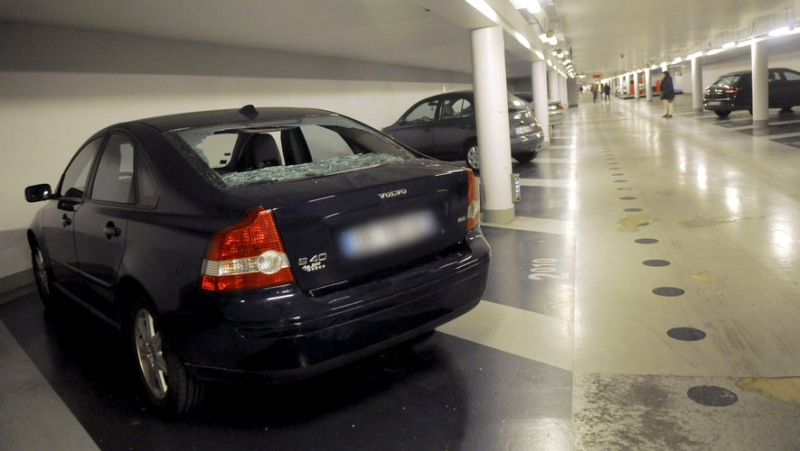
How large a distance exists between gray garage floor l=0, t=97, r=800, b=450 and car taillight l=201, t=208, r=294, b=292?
84 centimetres

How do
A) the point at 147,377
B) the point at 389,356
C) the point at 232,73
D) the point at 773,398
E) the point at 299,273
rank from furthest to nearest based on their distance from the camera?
the point at 232,73
the point at 389,356
the point at 147,377
the point at 773,398
the point at 299,273

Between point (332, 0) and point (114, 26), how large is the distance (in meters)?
2.66

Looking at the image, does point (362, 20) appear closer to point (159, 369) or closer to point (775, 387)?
point (159, 369)

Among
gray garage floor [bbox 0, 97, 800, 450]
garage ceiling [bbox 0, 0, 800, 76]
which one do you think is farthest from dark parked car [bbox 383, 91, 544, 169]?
gray garage floor [bbox 0, 97, 800, 450]

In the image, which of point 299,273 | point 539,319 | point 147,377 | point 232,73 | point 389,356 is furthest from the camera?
point 232,73

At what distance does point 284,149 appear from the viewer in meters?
4.20

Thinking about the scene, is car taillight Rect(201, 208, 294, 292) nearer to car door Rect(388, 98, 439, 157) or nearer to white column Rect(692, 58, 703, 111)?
car door Rect(388, 98, 439, 157)

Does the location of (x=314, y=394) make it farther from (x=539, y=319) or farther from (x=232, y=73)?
(x=232, y=73)

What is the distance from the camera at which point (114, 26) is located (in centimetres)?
757

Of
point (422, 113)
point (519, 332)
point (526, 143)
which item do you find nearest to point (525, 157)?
point (526, 143)

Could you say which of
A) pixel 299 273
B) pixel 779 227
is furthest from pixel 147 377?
pixel 779 227

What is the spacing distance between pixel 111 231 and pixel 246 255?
3.94 ft

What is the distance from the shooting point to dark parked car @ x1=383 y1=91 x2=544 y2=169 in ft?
39.5

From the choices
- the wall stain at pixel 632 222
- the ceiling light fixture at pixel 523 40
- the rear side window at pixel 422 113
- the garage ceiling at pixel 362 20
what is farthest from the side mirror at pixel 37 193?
the rear side window at pixel 422 113
